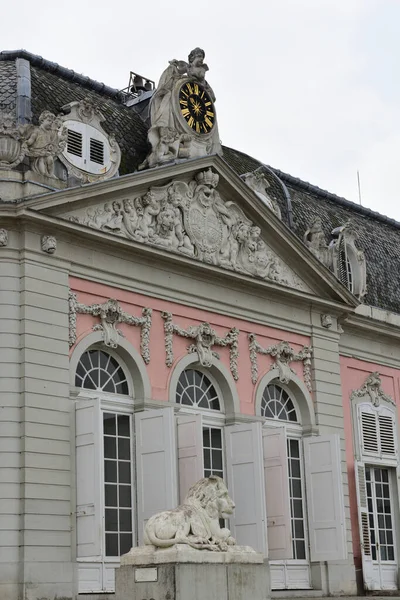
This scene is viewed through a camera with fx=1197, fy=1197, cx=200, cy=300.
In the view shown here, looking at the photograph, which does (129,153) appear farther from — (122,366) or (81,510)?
(81,510)

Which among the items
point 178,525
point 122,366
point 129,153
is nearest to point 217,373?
point 122,366

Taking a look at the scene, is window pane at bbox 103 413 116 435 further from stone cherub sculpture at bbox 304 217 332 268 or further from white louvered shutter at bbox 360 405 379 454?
white louvered shutter at bbox 360 405 379 454

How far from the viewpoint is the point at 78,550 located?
20953 mm

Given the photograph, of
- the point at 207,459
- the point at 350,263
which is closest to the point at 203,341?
the point at 207,459

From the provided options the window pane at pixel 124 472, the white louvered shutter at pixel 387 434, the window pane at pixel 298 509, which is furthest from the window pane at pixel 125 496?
the white louvered shutter at pixel 387 434

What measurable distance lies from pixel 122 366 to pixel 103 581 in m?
4.15

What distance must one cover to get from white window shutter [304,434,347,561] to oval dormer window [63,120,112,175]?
768cm

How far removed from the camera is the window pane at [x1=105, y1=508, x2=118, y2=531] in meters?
22.0

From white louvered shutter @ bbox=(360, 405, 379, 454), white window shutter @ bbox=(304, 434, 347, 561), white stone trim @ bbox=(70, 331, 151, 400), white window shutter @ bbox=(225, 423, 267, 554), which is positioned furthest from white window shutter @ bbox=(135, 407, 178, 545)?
white louvered shutter @ bbox=(360, 405, 379, 454)

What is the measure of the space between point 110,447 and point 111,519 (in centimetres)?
135

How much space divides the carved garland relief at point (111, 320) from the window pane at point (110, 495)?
8.49 feet

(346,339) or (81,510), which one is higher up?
(346,339)

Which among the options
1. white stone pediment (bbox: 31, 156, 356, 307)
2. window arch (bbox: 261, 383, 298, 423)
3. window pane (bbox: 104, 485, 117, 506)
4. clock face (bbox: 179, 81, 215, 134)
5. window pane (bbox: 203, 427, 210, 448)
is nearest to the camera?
window pane (bbox: 104, 485, 117, 506)

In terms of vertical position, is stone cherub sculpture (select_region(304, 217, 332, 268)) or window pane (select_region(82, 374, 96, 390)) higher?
stone cherub sculpture (select_region(304, 217, 332, 268))
